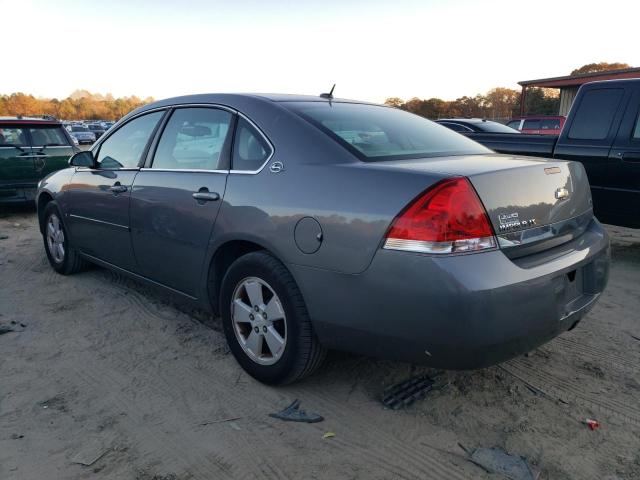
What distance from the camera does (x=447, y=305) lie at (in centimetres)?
208

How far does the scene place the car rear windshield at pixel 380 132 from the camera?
271cm

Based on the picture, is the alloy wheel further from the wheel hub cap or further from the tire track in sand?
the wheel hub cap

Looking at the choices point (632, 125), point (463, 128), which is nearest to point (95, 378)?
point (632, 125)

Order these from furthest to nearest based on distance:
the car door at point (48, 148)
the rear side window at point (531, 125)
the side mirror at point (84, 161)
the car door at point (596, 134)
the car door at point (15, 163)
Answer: the rear side window at point (531, 125) → the car door at point (48, 148) → the car door at point (15, 163) → the car door at point (596, 134) → the side mirror at point (84, 161)

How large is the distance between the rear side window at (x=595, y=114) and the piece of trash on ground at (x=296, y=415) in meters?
4.50

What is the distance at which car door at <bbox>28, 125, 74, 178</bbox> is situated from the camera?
816 cm

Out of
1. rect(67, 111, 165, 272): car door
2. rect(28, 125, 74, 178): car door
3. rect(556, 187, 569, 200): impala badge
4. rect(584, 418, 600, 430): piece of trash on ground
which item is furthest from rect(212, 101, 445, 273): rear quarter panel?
rect(28, 125, 74, 178): car door

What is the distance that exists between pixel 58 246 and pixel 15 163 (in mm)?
3810

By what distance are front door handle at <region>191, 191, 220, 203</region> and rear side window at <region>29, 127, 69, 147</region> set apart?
6.51 meters

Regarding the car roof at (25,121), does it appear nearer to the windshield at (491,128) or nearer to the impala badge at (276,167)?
the impala badge at (276,167)

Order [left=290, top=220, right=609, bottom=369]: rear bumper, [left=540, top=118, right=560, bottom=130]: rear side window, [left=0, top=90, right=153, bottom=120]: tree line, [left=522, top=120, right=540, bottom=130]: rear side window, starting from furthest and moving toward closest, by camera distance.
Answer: [left=0, top=90, right=153, bottom=120]: tree line
[left=522, top=120, right=540, bottom=130]: rear side window
[left=540, top=118, right=560, bottom=130]: rear side window
[left=290, top=220, right=609, bottom=369]: rear bumper

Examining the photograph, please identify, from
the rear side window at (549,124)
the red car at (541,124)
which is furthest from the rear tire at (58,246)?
the rear side window at (549,124)

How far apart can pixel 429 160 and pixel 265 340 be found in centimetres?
132

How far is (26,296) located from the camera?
451 centimetres
